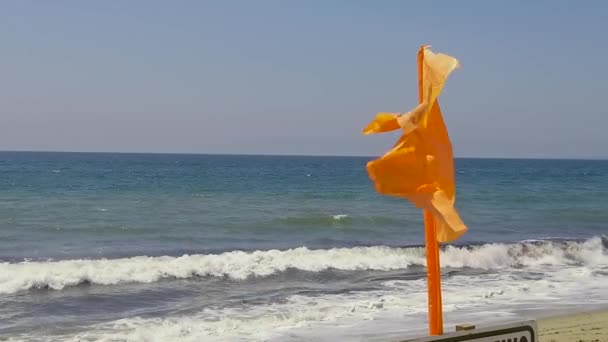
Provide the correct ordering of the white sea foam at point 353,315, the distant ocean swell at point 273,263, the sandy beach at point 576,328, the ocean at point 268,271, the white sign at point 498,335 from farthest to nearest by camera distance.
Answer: the distant ocean swell at point 273,263 < the ocean at point 268,271 < the white sea foam at point 353,315 < the sandy beach at point 576,328 < the white sign at point 498,335

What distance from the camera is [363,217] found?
30594 mm

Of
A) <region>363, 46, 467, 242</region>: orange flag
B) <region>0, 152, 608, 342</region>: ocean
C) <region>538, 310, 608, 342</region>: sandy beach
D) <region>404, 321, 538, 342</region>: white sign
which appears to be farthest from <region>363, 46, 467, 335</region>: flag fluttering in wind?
<region>0, 152, 608, 342</region>: ocean

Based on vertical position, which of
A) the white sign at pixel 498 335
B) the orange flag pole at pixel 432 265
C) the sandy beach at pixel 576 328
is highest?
the orange flag pole at pixel 432 265

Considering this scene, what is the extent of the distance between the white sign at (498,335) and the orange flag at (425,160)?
43cm

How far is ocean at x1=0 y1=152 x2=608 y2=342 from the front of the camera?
10.9m

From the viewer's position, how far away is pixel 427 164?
11.2ft

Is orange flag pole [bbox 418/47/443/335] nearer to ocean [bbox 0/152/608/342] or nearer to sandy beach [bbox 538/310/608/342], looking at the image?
sandy beach [bbox 538/310/608/342]

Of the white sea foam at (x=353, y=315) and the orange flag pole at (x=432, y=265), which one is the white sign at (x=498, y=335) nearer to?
the orange flag pole at (x=432, y=265)

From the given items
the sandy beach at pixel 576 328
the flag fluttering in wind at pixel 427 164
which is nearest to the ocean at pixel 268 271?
the sandy beach at pixel 576 328

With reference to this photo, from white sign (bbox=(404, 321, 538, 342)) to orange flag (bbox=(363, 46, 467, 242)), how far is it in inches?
16.8

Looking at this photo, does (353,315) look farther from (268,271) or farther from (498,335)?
(498,335)

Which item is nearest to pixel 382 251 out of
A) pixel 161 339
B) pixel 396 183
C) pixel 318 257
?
pixel 318 257

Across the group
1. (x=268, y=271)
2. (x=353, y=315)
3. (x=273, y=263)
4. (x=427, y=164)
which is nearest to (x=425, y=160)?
(x=427, y=164)

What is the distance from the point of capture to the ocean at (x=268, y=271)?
1085 cm
